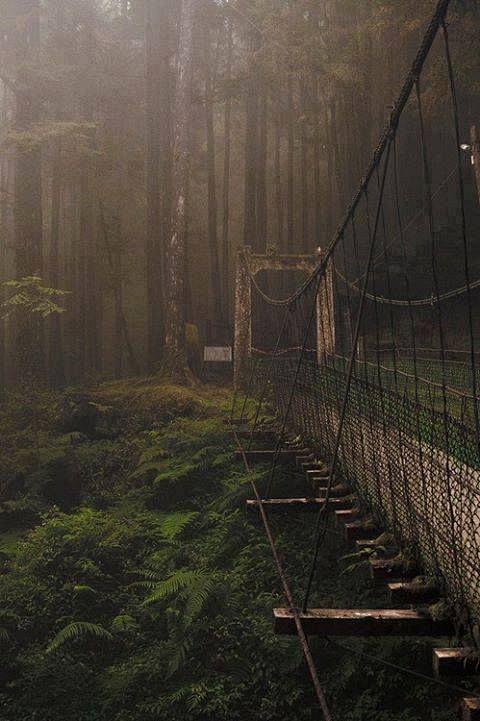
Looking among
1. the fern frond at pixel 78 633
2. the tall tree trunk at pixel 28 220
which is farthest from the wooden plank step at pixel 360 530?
the tall tree trunk at pixel 28 220

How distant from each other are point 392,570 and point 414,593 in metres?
0.23

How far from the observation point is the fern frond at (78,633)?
459cm

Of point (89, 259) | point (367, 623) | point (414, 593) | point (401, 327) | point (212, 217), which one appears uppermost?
point (212, 217)

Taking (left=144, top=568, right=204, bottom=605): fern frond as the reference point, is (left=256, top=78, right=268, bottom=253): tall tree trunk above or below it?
above

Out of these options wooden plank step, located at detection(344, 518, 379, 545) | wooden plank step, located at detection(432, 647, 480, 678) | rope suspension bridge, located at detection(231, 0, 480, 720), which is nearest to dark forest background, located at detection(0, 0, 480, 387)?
rope suspension bridge, located at detection(231, 0, 480, 720)

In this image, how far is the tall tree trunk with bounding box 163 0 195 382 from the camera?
38.5 ft

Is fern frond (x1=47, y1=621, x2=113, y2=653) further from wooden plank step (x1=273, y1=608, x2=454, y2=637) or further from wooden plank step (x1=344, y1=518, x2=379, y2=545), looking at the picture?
wooden plank step (x1=273, y1=608, x2=454, y2=637)

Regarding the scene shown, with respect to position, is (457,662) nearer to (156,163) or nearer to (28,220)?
(28,220)

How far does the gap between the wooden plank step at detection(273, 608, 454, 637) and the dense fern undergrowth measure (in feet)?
5.15

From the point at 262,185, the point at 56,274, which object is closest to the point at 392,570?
the point at 262,185

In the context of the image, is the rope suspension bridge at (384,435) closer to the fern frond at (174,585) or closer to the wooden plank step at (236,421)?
the wooden plank step at (236,421)

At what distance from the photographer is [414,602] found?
8.25ft

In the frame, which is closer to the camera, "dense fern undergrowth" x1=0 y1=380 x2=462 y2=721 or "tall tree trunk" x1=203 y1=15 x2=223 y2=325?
"dense fern undergrowth" x1=0 y1=380 x2=462 y2=721

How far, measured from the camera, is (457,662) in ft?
6.59
